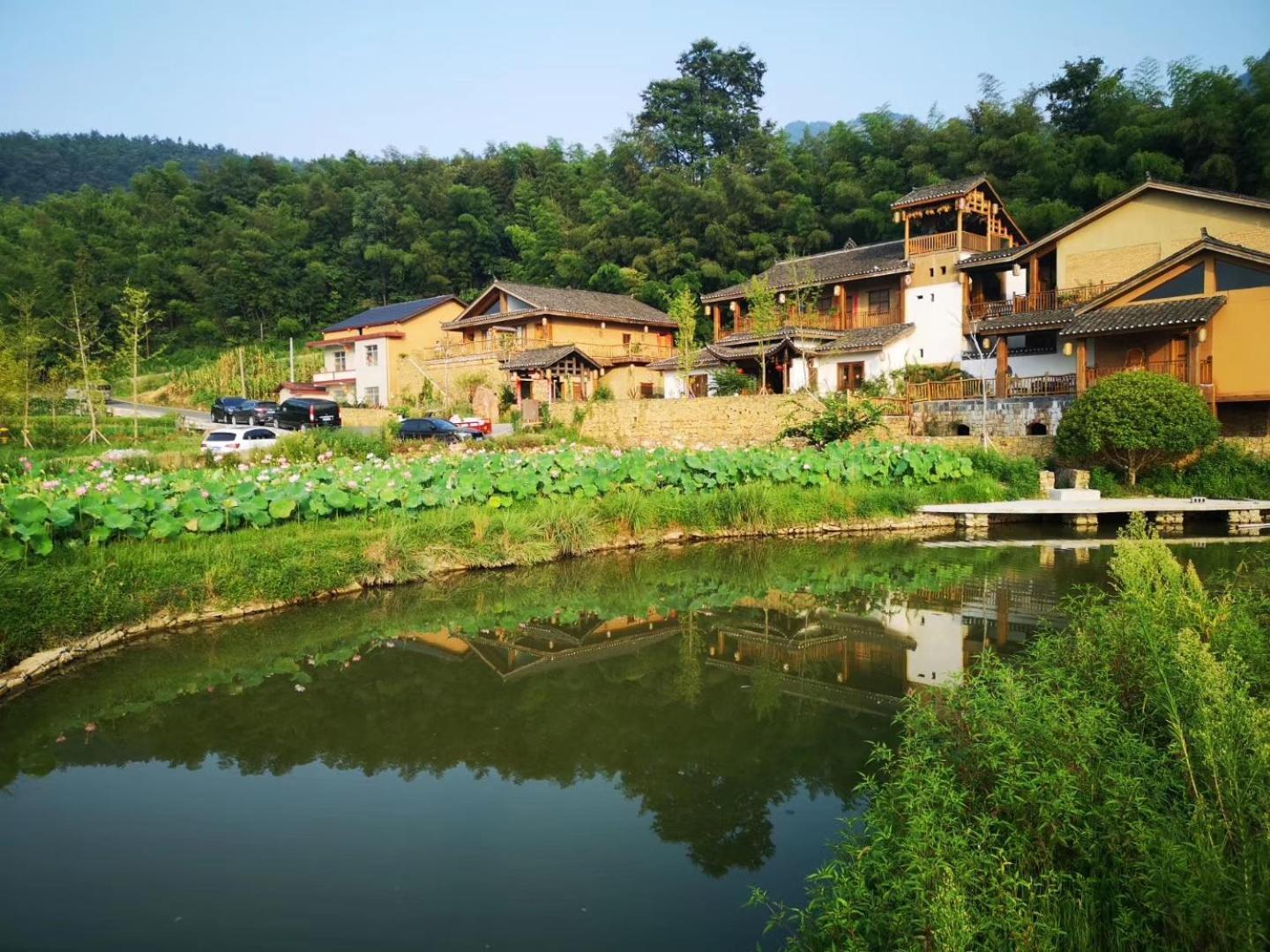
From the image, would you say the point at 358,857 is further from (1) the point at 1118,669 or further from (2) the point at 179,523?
(2) the point at 179,523

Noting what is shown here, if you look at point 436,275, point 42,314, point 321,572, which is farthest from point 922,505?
point 42,314

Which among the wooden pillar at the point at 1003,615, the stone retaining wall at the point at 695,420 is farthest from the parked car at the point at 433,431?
the wooden pillar at the point at 1003,615

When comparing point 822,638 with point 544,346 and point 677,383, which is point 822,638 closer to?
point 677,383

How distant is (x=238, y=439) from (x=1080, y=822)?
22154mm

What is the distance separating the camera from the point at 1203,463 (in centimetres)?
1727

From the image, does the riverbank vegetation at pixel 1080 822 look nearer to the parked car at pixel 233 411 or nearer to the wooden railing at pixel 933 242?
the wooden railing at pixel 933 242

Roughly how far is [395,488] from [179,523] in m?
2.92

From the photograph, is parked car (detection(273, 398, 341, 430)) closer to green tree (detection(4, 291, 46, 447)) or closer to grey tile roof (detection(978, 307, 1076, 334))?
green tree (detection(4, 291, 46, 447))

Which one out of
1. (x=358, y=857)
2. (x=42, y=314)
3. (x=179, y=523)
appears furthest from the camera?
(x=42, y=314)

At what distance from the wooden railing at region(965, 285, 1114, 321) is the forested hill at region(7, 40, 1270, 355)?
228 inches

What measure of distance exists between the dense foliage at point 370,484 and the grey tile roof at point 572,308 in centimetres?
1727

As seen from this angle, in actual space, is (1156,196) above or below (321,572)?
above

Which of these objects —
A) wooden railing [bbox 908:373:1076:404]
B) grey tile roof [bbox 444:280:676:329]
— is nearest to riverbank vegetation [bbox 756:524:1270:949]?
wooden railing [bbox 908:373:1076:404]

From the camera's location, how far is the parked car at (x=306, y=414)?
28531mm
